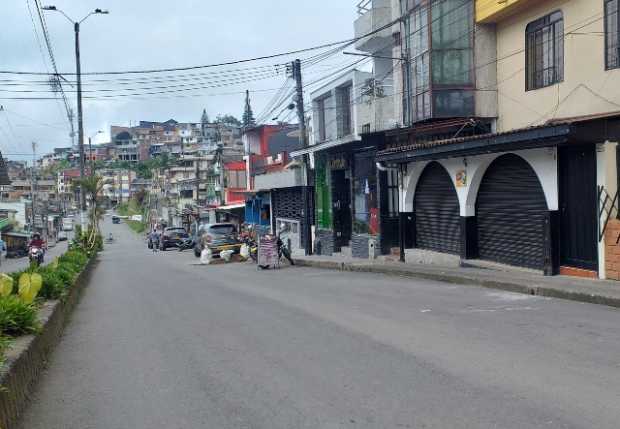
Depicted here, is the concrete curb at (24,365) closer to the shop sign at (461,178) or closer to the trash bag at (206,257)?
the shop sign at (461,178)

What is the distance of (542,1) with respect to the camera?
15.9 m

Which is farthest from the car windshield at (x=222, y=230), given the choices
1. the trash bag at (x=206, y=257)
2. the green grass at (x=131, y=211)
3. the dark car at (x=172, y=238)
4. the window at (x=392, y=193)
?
the green grass at (x=131, y=211)

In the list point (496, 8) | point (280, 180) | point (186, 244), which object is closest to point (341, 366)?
point (496, 8)

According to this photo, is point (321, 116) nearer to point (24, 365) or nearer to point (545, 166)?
Result: point (545, 166)

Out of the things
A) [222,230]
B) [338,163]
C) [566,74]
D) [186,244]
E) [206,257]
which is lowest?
[186,244]

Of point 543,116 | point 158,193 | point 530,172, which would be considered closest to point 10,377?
point 530,172

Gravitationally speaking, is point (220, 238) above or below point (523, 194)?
below

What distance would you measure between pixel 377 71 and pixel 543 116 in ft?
34.3

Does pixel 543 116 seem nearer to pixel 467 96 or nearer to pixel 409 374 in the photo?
pixel 467 96

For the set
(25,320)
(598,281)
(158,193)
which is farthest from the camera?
(158,193)

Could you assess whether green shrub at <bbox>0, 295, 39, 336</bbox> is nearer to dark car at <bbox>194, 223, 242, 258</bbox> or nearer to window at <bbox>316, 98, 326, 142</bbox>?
dark car at <bbox>194, 223, 242, 258</bbox>

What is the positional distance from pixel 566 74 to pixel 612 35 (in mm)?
1530

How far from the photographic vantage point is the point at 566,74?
1520 cm

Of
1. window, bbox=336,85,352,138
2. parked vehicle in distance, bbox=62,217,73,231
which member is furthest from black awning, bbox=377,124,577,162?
parked vehicle in distance, bbox=62,217,73,231
